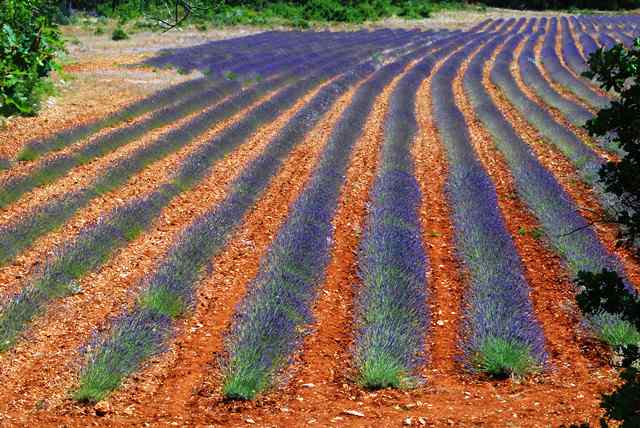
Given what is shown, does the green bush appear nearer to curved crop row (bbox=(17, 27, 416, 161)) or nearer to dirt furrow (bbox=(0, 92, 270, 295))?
curved crop row (bbox=(17, 27, 416, 161))

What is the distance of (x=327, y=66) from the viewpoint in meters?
20.7

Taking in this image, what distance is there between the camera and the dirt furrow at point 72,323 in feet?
14.5

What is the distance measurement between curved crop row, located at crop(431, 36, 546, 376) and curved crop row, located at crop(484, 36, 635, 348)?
539mm

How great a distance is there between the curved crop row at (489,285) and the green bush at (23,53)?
8.37 m

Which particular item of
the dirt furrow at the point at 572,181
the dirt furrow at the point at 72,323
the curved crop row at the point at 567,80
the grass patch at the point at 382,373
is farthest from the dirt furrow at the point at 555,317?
the curved crop row at the point at 567,80

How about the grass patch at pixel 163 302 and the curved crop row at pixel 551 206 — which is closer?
the grass patch at pixel 163 302

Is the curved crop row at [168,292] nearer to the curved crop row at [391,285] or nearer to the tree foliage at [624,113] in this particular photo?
the curved crop row at [391,285]

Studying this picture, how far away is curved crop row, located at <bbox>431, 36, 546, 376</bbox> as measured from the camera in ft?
16.3

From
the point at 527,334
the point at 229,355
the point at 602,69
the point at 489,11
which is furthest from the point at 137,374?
the point at 489,11

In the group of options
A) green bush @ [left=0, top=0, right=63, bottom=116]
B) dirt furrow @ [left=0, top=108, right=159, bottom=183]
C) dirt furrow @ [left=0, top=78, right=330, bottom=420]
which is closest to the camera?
dirt furrow @ [left=0, top=78, right=330, bottom=420]

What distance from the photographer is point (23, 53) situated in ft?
43.5

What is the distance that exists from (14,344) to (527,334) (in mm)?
4158

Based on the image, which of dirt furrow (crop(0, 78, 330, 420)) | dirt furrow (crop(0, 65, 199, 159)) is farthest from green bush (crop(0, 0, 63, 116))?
dirt furrow (crop(0, 78, 330, 420))

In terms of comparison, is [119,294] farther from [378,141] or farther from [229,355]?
[378,141]
